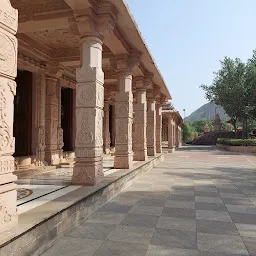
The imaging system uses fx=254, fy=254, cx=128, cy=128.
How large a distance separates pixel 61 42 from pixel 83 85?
11.6 feet

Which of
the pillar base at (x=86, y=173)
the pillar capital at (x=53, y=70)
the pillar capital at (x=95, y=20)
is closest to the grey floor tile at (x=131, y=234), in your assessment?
the pillar base at (x=86, y=173)

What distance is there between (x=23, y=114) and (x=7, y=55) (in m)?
6.11

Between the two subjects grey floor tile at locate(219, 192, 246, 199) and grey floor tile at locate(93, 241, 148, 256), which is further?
grey floor tile at locate(219, 192, 246, 199)

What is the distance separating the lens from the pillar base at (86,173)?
4.93 meters

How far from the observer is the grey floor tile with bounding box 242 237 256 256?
9.70 ft

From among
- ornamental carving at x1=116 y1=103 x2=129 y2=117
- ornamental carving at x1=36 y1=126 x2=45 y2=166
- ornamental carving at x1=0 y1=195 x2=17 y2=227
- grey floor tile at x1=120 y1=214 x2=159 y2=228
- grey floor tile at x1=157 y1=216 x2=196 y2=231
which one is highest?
ornamental carving at x1=116 y1=103 x2=129 y2=117

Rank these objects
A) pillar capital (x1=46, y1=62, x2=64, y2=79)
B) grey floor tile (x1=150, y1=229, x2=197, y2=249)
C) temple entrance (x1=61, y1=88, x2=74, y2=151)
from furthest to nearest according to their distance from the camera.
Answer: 1. temple entrance (x1=61, y1=88, x2=74, y2=151)
2. pillar capital (x1=46, y1=62, x2=64, y2=79)
3. grey floor tile (x1=150, y1=229, x2=197, y2=249)

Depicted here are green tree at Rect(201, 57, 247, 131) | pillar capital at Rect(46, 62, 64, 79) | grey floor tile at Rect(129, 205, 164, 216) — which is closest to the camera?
grey floor tile at Rect(129, 205, 164, 216)

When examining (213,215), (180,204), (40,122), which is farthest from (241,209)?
(40,122)

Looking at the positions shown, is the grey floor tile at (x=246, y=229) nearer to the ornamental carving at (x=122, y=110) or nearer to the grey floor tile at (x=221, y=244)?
the grey floor tile at (x=221, y=244)

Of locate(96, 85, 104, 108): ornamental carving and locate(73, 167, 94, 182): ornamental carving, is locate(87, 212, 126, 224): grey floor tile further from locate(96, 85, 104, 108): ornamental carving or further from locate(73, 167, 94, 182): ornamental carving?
locate(96, 85, 104, 108): ornamental carving

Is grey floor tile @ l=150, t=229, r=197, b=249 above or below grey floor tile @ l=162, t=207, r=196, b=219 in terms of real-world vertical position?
below

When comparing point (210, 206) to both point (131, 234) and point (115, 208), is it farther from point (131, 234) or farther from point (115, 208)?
point (131, 234)

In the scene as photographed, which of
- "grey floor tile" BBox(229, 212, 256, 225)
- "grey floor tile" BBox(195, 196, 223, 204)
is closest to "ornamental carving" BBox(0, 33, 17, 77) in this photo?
"grey floor tile" BBox(229, 212, 256, 225)
